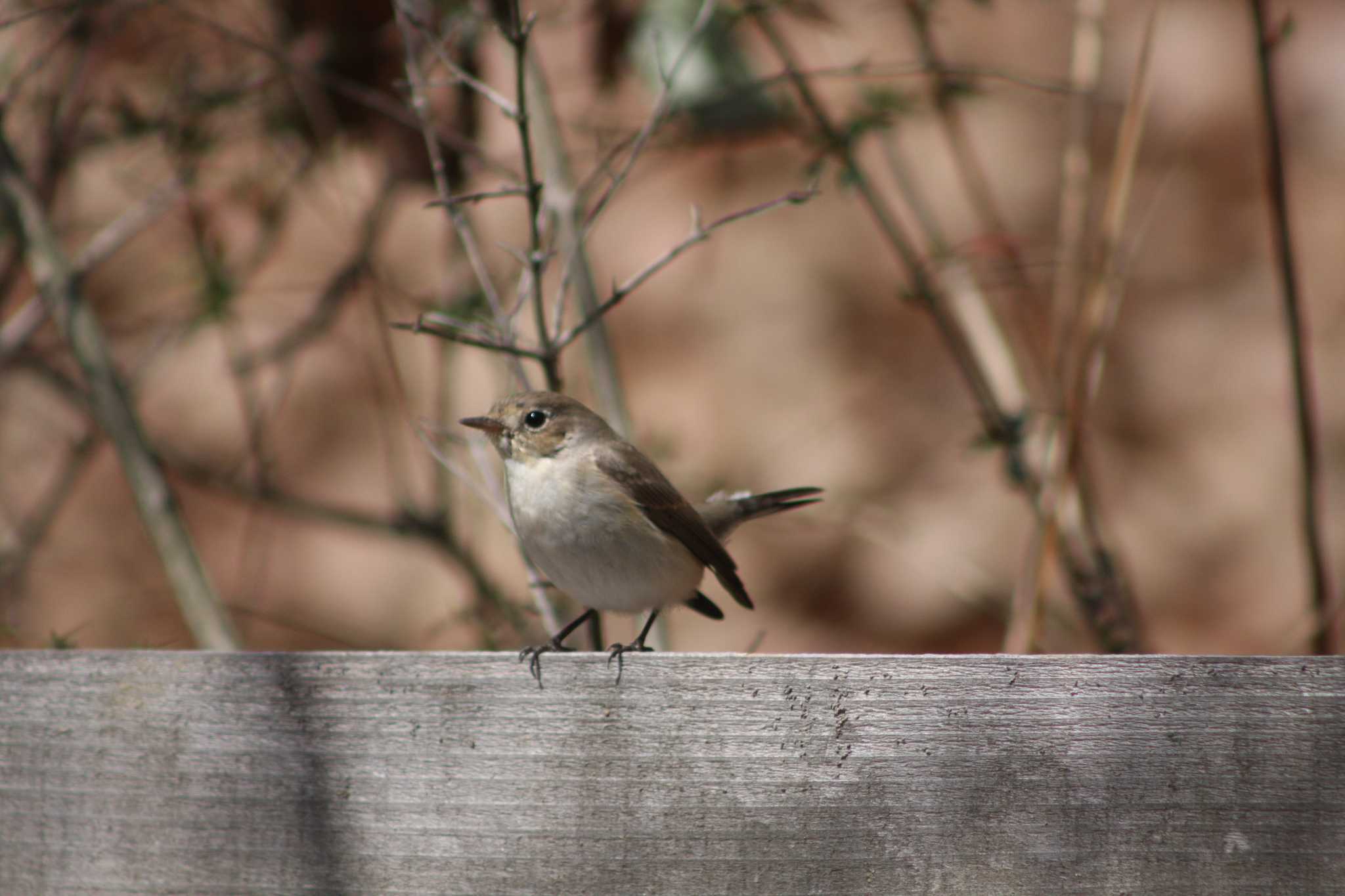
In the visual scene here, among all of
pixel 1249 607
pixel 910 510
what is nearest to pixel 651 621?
pixel 910 510

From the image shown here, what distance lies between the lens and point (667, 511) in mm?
2938

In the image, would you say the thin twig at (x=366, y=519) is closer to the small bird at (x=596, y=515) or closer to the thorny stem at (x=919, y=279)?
the small bird at (x=596, y=515)

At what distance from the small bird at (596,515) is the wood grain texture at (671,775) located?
0.94m

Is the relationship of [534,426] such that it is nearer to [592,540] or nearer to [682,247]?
[592,540]

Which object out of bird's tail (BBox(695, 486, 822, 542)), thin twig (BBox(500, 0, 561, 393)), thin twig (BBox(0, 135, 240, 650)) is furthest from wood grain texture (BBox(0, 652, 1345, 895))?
bird's tail (BBox(695, 486, 822, 542))

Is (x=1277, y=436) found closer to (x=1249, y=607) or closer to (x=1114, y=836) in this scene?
(x=1249, y=607)

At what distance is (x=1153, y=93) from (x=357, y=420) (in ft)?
11.5

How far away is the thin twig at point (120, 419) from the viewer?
10.1 feet

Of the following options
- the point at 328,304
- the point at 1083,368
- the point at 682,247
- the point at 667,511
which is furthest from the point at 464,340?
the point at 328,304

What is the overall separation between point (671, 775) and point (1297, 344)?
1.68 meters

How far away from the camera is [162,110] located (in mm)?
4043

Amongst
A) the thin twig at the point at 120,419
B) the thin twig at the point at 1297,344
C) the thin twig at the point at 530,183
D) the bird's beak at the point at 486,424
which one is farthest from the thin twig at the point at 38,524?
the thin twig at the point at 1297,344

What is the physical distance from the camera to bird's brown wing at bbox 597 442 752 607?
2.93 m

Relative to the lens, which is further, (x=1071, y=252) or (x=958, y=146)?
(x=958, y=146)
